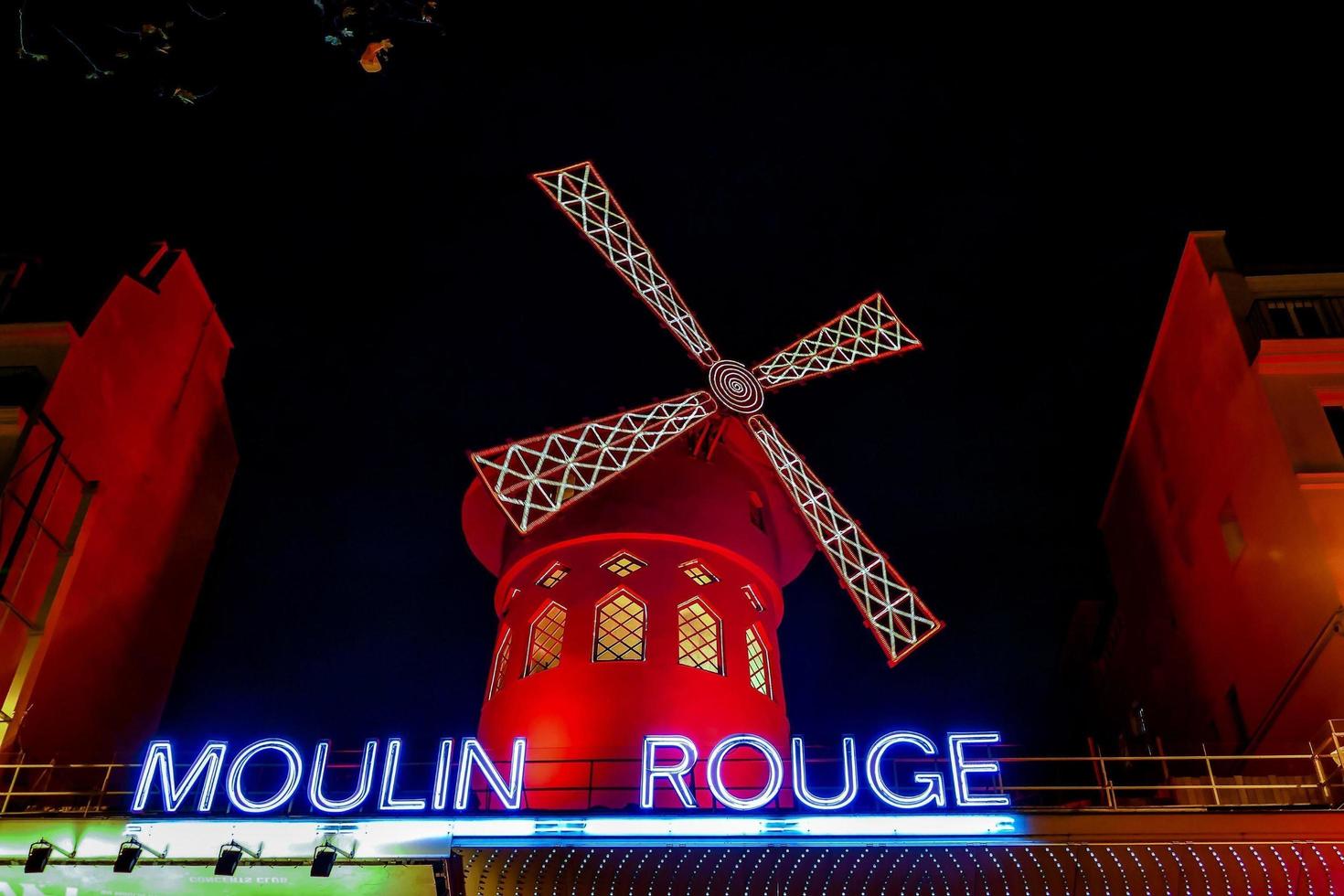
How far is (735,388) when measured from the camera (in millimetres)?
14523

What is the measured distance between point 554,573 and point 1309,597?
7742mm

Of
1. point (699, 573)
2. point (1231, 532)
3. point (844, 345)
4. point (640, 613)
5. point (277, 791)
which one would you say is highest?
point (844, 345)

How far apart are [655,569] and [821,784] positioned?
411cm

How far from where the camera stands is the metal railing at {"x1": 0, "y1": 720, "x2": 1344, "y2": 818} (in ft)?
30.3

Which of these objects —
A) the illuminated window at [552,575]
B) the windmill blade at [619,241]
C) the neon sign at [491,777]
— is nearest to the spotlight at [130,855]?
the neon sign at [491,777]

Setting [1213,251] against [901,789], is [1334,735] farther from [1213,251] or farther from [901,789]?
[1213,251]

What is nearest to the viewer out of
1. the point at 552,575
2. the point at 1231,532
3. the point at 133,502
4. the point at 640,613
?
the point at 1231,532

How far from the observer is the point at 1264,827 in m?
8.78

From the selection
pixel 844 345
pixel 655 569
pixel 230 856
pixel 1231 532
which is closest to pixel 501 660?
pixel 655 569

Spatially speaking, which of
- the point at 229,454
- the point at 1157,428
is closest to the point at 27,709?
the point at 229,454

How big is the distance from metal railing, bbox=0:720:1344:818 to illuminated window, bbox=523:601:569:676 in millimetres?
1195

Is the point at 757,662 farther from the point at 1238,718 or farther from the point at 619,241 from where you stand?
the point at 619,241

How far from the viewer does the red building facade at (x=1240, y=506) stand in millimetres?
10609

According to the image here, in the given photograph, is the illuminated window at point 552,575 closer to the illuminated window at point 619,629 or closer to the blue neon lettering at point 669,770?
the illuminated window at point 619,629
